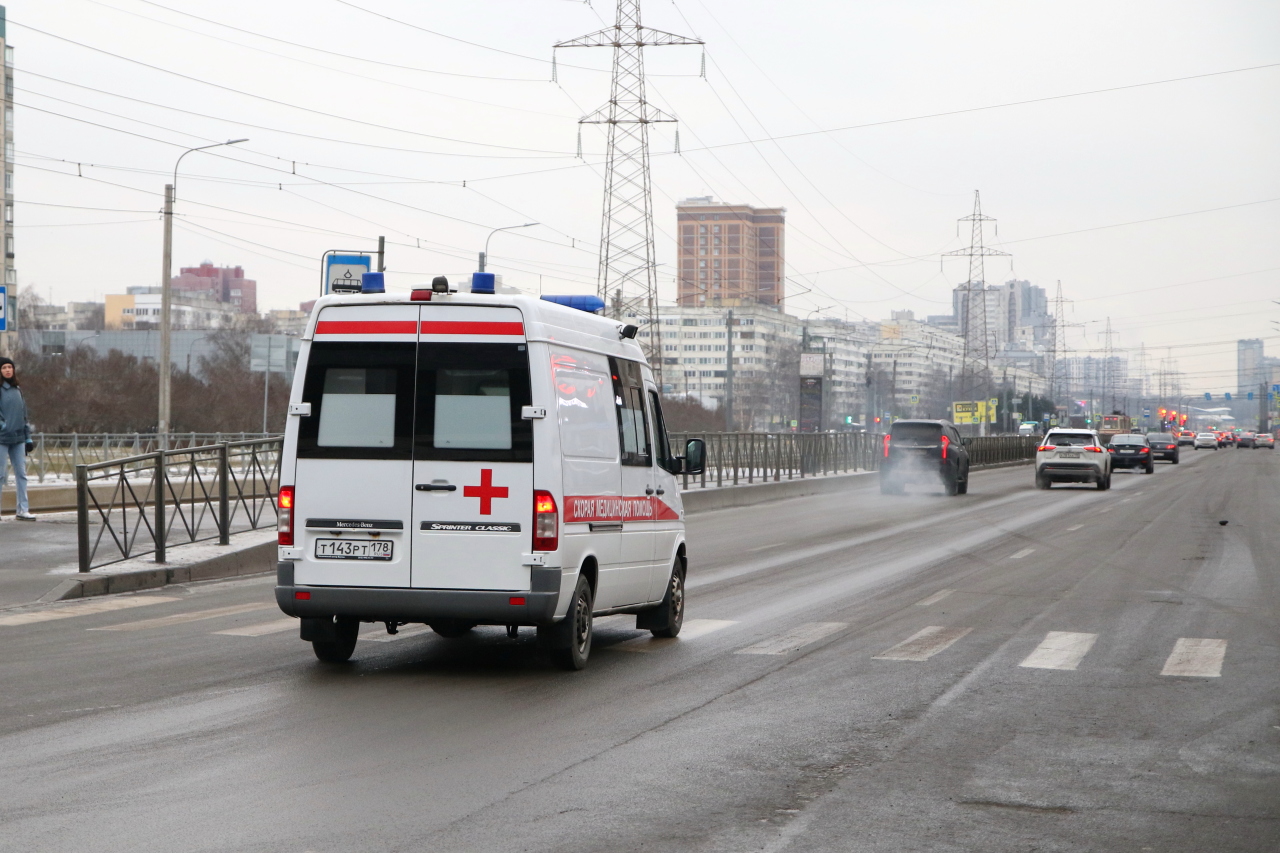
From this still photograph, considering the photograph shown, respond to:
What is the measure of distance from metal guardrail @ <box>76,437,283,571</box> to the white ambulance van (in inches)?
226

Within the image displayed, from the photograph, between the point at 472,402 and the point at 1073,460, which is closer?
the point at 472,402

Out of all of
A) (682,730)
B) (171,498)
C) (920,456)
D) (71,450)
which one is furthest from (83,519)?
(920,456)

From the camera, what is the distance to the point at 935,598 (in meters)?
14.1

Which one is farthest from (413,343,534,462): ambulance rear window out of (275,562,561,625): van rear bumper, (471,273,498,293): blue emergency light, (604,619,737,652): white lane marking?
(604,619,737,652): white lane marking

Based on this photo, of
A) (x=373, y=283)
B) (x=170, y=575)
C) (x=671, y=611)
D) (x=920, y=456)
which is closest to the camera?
(x=373, y=283)

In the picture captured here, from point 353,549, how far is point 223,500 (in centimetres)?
892

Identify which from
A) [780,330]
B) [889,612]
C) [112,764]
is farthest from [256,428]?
[780,330]

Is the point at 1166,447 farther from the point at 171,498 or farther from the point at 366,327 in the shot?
the point at 366,327

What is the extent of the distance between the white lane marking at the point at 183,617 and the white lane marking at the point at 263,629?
2.18 ft

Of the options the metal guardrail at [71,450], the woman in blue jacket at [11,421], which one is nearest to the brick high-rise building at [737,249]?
the metal guardrail at [71,450]

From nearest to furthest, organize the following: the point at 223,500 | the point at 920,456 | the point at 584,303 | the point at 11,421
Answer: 1. the point at 584,303
2. the point at 223,500
3. the point at 11,421
4. the point at 920,456

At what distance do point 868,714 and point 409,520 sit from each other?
3063 millimetres

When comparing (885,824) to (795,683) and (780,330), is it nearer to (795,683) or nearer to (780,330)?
(795,683)

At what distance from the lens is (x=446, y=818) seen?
5574 mm
